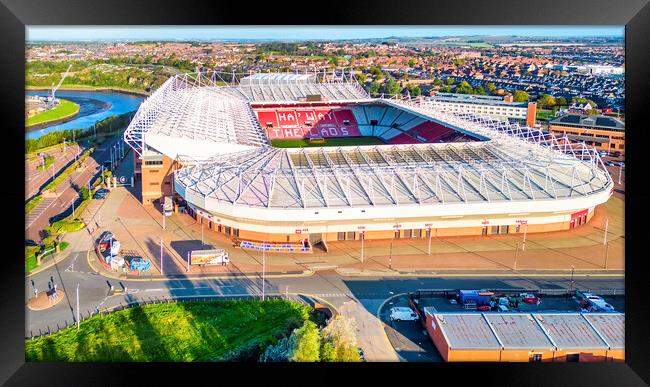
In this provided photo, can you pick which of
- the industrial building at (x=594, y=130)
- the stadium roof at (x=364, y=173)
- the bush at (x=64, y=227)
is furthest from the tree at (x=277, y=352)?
the industrial building at (x=594, y=130)

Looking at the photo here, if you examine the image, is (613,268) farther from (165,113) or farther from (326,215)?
(165,113)

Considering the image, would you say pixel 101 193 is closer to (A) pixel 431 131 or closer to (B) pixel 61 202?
(B) pixel 61 202

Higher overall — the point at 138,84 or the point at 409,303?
the point at 138,84

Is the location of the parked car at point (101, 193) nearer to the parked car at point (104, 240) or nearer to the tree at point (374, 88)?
the parked car at point (104, 240)

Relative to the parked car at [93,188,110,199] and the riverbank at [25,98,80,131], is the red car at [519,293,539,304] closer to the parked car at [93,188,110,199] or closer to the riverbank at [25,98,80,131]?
the parked car at [93,188,110,199]

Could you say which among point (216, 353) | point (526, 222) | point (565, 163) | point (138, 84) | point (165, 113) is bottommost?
point (216, 353)

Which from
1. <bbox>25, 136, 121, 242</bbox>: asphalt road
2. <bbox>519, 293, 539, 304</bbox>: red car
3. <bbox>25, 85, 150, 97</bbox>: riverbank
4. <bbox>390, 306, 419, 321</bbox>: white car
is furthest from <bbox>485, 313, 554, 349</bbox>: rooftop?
<bbox>25, 85, 150, 97</bbox>: riverbank

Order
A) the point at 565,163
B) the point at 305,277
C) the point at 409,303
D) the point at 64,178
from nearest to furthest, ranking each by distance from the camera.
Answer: the point at 409,303 → the point at 305,277 → the point at 565,163 → the point at 64,178
